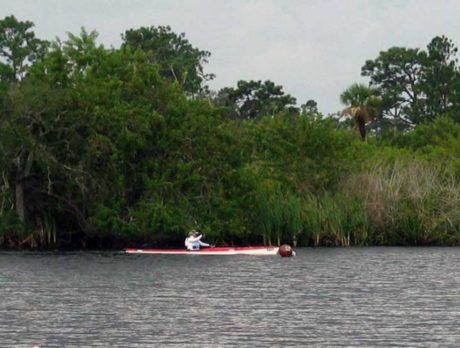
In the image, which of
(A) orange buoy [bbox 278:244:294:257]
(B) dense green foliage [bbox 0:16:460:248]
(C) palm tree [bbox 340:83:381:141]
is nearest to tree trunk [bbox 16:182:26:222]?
(B) dense green foliage [bbox 0:16:460:248]

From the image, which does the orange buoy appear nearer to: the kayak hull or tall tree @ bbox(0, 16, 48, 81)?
the kayak hull

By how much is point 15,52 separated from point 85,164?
60.3 metres

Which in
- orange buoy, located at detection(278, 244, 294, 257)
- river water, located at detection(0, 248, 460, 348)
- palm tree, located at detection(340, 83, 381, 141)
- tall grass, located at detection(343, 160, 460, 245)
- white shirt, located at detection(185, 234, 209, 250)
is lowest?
river water, located at detection(0, 248, 460, 348)

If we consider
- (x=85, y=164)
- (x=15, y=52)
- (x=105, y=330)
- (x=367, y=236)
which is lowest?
(x=105, y=330)

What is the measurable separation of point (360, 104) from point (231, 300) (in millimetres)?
64587

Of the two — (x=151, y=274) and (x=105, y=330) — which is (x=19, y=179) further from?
(x=105, y=330)

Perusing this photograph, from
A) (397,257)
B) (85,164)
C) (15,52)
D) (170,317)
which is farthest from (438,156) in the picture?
(15,52)

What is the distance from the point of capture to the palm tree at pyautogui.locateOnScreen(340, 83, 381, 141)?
107 meters

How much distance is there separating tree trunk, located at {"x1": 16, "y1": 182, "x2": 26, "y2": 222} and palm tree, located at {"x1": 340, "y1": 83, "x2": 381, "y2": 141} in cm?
4094

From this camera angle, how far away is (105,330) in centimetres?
3616

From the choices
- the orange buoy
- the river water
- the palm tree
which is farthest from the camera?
the palm tree

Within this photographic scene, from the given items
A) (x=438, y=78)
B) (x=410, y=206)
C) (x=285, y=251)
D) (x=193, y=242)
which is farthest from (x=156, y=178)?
(x=438, y=78)

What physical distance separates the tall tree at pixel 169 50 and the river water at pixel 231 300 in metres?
69.6

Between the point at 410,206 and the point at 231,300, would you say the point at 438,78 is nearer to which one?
Answer: the point at 410,206
